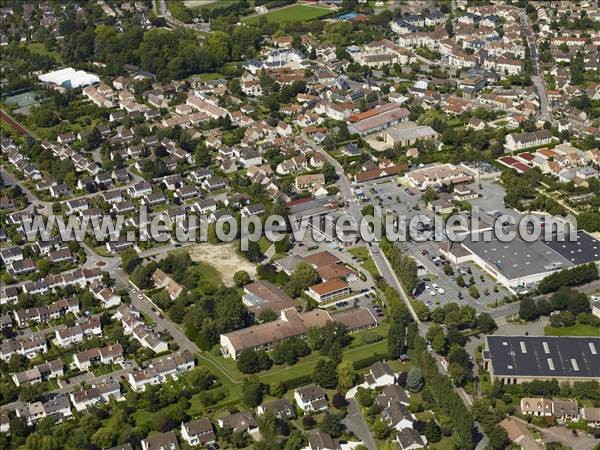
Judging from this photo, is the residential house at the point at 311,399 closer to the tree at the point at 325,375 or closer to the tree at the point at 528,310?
the tree at the point at 325,375

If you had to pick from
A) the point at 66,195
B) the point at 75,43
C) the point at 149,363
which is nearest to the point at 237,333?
the point at 149,363

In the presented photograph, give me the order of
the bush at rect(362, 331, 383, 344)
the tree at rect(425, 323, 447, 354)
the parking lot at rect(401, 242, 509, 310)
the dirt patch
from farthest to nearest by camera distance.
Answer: the dirt patch
the parking lot at rect(401, 242, 509, 310)
the bush at rect(362, 331, 383, 344)
the tree at rect(425, 323, 447, 354)

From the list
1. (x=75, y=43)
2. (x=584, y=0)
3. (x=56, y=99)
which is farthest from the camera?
(x=584, y=0)

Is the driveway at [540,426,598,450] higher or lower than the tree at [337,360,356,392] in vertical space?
lower

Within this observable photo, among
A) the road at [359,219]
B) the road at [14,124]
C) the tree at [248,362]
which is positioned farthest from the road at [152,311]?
the road at [14,124]

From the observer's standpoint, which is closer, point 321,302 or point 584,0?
point 321,302

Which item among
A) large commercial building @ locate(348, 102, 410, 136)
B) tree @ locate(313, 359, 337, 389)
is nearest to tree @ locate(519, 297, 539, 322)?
tree @ locate(313, 359, 337, 389)

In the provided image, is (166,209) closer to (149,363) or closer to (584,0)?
(149,363)

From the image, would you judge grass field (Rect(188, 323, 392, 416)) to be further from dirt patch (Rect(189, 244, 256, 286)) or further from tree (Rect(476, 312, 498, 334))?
dirt patch (Rect(189, 244, 256, 286))
